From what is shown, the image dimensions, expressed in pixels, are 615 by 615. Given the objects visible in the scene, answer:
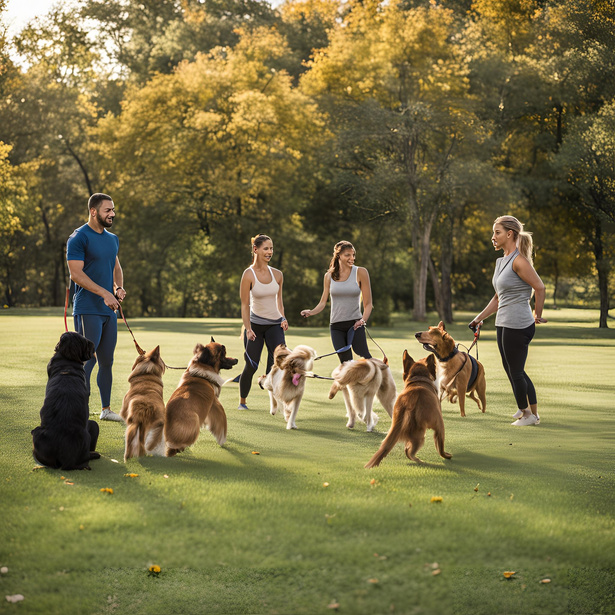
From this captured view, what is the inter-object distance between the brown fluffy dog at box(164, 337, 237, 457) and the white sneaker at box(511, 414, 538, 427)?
394cm

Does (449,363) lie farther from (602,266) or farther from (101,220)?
(602,266)

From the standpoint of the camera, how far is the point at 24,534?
4.75 meters

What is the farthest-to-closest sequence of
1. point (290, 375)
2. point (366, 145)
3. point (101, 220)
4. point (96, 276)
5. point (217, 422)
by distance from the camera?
point (366, 145), point (290, 375), point (96, 276), point (101, 220), point (217, 422)

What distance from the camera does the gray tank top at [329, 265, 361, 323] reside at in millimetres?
9781

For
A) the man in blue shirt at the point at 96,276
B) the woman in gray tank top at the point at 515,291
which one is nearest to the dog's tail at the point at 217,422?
the man in blue shirt at the point at 96,276

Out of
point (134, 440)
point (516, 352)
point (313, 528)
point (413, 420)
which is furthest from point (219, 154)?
point (313, 528)

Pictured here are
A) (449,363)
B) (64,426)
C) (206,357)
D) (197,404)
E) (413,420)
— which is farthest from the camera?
(449,363)

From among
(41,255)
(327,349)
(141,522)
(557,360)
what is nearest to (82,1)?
(41,255)

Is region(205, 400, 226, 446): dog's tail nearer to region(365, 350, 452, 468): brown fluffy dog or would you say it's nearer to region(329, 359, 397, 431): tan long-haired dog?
region(329, 359, 397, 431): tan long-haired dog

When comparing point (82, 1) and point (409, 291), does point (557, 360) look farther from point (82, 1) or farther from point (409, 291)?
point (82, 1)

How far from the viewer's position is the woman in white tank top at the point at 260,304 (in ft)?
31.5

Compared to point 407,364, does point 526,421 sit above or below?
below

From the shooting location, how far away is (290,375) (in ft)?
28.5

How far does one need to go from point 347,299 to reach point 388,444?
3.57 m
